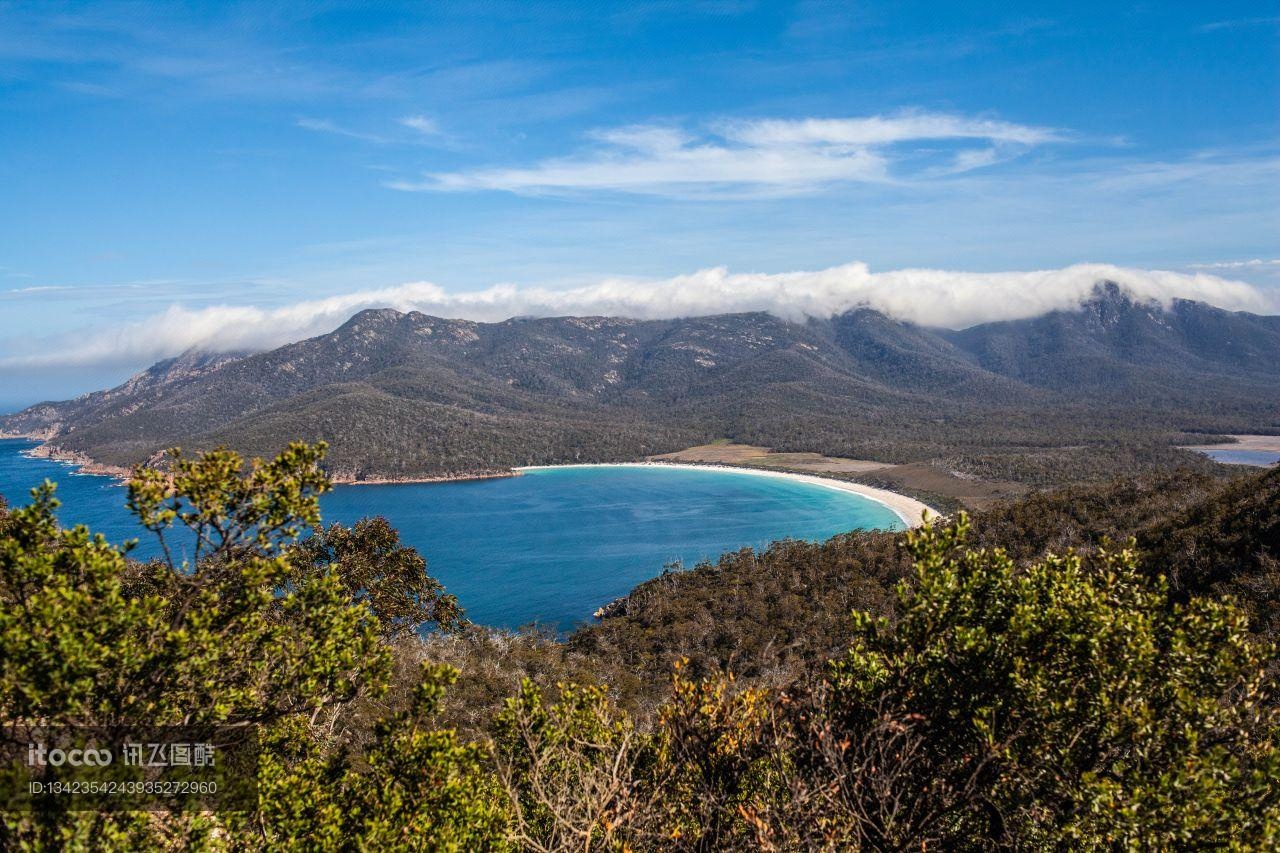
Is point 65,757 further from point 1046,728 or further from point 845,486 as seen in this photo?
point 845,486

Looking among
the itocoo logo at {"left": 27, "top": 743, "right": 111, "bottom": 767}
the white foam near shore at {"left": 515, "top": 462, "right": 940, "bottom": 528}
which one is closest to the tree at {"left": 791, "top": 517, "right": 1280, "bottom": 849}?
the itocoo logo at {"left": 27, "top": 743, "right": 111, "bottom": 767}

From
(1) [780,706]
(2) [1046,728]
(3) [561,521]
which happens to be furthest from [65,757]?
(3) [561,521]

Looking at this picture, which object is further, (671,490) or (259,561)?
(671,490)

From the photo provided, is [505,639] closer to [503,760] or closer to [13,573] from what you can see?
[503,760]

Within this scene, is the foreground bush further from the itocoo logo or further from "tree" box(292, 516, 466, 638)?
"tree" box(292, 516, 466, 638)

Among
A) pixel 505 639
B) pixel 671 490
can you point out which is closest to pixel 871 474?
pixel 671 490

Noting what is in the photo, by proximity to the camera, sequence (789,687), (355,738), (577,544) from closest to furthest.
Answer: (789,687)
(355,738)
(577,544)

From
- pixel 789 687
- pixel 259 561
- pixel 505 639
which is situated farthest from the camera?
pixel 505 639
